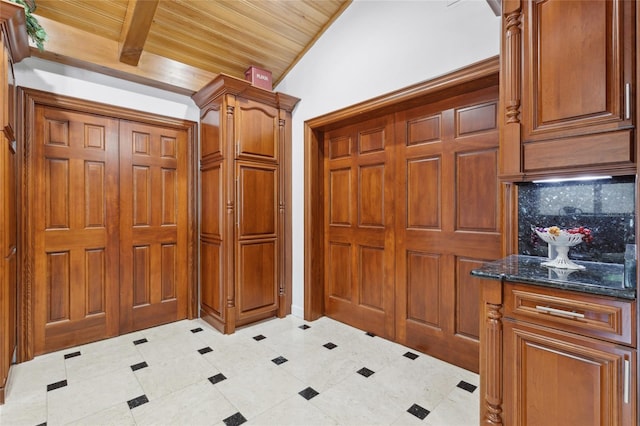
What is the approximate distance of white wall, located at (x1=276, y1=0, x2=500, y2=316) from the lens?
213 centimetres

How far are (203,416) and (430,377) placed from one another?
1.54 m

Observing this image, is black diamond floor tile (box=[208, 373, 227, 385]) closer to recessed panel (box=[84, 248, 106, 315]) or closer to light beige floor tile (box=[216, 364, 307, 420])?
light beige floor tile (box=[216, 364, 307, 420])

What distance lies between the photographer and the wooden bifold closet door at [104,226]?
2604 millimetres

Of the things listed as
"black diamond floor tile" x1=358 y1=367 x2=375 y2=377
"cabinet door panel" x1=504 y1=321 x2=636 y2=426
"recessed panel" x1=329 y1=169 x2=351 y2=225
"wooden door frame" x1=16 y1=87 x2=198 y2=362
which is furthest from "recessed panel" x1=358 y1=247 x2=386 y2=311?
"wooden door frame" x1=16 y1=87 x2=198 y2=362

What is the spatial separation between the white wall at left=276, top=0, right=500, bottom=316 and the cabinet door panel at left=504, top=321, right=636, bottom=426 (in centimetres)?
176

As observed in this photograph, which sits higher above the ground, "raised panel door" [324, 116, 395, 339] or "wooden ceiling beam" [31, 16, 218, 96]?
"wooden ceiling beam" [31, 16, 218, 96]

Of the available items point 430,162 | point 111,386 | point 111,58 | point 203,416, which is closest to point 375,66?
point 430,162

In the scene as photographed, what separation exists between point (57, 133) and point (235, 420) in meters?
2.77

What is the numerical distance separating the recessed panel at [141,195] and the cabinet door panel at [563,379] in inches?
126

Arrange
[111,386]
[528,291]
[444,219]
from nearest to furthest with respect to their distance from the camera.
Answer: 1. [528,291]
2. [111,386]
3. [444,219]

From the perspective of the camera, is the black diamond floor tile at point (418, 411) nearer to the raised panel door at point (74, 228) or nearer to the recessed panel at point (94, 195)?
the raised panel door at point (74, 228)

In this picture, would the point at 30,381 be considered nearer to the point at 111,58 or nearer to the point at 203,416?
the point at 203,416

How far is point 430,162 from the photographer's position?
2.54 metres

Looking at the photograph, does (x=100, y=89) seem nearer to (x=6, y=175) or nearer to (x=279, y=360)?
(x=6, y=175)
